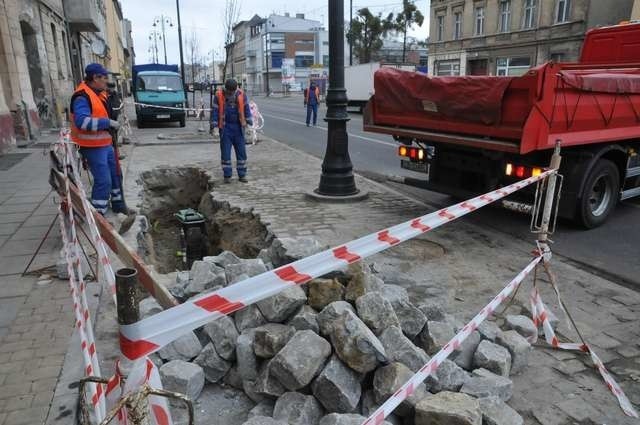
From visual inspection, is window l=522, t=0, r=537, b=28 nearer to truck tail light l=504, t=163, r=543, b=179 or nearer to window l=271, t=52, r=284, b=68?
truck tail light l=504, t=163, r=543, b=179

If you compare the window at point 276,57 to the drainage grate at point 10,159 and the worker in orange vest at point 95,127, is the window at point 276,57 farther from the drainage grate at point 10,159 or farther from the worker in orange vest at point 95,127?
the worker in orange vest at point 95,127

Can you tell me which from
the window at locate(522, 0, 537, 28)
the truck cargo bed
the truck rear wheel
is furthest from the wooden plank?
the window at locate(522, 0, 537, 28)

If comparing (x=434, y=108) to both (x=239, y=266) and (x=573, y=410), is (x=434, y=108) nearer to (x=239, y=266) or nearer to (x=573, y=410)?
(x=239, y=266)

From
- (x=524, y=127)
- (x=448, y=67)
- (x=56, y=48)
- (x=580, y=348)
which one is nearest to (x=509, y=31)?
(x=448, y=67)

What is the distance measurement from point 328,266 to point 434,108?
487cm

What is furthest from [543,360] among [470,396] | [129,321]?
[129,321]

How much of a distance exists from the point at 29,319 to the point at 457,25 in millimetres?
44088

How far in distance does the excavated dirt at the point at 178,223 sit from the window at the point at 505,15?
3372cm

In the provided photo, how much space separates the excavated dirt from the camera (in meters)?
6.73

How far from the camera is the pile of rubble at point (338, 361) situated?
2705 millimetres

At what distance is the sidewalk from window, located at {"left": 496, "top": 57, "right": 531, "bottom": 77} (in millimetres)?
35262

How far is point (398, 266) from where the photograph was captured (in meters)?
5.37

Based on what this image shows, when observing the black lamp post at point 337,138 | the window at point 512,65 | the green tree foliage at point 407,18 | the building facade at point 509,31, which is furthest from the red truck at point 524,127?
the green tree foliage at point 407,18

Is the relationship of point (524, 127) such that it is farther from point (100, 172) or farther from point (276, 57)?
point (276, 57)
